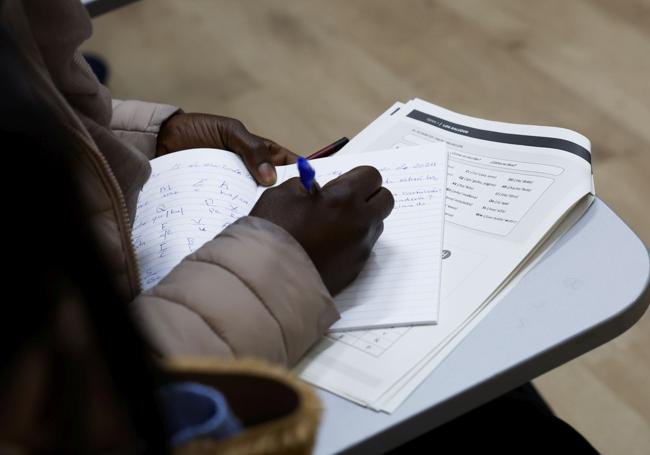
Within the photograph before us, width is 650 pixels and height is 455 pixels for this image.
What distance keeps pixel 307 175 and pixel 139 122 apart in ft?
0.90

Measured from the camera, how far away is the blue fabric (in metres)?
0.33

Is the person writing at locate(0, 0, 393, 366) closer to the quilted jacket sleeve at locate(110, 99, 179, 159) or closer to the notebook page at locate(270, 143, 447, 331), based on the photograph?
the notebook page at locate(270, 143, 447, 331)

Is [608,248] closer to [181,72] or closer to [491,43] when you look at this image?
[491,43]

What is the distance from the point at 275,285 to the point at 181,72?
1.68 meters

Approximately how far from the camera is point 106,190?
0.64 meters

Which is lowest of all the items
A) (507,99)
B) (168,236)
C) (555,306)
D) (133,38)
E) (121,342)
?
(133,38)

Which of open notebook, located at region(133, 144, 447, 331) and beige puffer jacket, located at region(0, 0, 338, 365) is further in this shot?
open notebook, located at region(133, 144, 447, 331)

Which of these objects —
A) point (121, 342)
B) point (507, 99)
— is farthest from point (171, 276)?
point (507, 99)

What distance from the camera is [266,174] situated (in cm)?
85

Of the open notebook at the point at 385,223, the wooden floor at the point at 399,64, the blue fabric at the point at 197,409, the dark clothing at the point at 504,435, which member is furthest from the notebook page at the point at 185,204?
the wooden floor at the point at 399,64

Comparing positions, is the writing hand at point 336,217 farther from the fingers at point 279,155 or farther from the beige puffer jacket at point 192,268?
the fingers at point 279,155

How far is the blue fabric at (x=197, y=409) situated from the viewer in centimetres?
33

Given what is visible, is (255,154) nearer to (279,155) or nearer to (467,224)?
(279,155)

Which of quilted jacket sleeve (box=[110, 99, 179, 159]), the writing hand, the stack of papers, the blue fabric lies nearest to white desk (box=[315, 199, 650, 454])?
the stack of papers
